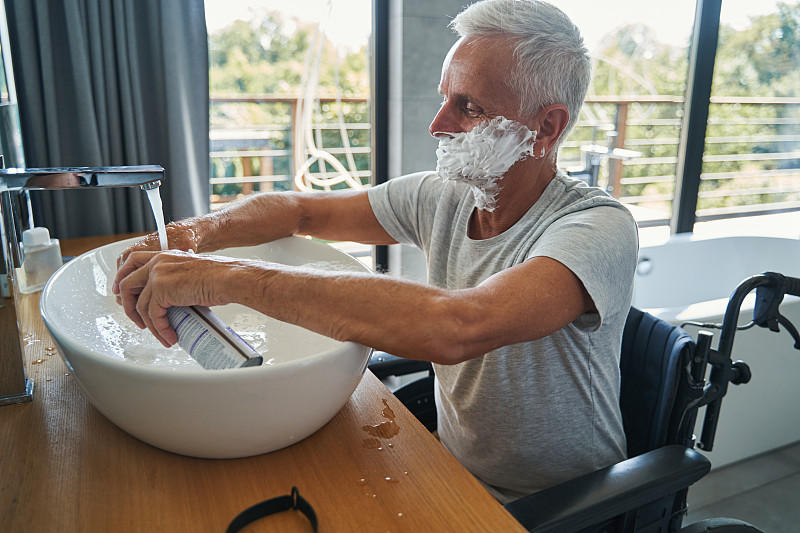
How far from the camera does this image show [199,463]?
2.18 feet

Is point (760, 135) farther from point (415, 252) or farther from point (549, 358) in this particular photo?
point (549, 358)

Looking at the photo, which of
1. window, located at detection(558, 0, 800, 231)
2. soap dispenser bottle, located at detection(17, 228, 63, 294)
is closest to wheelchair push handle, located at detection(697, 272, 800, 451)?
soap dispenser bottle, located at detection(17, 228, 63, 294)

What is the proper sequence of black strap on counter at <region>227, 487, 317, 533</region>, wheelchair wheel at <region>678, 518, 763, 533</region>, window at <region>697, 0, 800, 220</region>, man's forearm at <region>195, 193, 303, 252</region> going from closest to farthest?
black strap on counter at <region>227, 487, 317, 533</region>, wheelchair wheel at <region>678, 518, 763, 533</region>, man's forearm at <region>195, 193, 303, 252</region>, window at <region>697, 0, 800, 220</region>

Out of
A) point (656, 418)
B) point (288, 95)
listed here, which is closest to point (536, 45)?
point (656, 418)

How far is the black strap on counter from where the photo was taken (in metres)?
0.56

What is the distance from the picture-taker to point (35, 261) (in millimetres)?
1226

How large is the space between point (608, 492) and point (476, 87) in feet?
2.15

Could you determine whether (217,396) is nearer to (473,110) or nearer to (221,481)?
(221,481)

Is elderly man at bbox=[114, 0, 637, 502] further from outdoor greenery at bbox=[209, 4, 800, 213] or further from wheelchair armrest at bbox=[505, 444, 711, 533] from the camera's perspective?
outdoor greenery at bbox=[209, 4, 800, 213]

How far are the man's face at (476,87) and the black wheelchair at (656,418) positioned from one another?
47 centimetres

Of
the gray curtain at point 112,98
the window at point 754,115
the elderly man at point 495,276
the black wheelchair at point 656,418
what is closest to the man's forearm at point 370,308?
the elderly man at point 495,276

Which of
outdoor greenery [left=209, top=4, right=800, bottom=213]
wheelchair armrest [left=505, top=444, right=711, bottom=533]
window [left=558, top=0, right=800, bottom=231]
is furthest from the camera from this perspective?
window [left=558, top=0, right=800, bottom=231]

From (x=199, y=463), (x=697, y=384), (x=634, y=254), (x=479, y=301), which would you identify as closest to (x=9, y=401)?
(x=199, y=463)

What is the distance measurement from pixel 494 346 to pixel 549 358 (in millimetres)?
288
